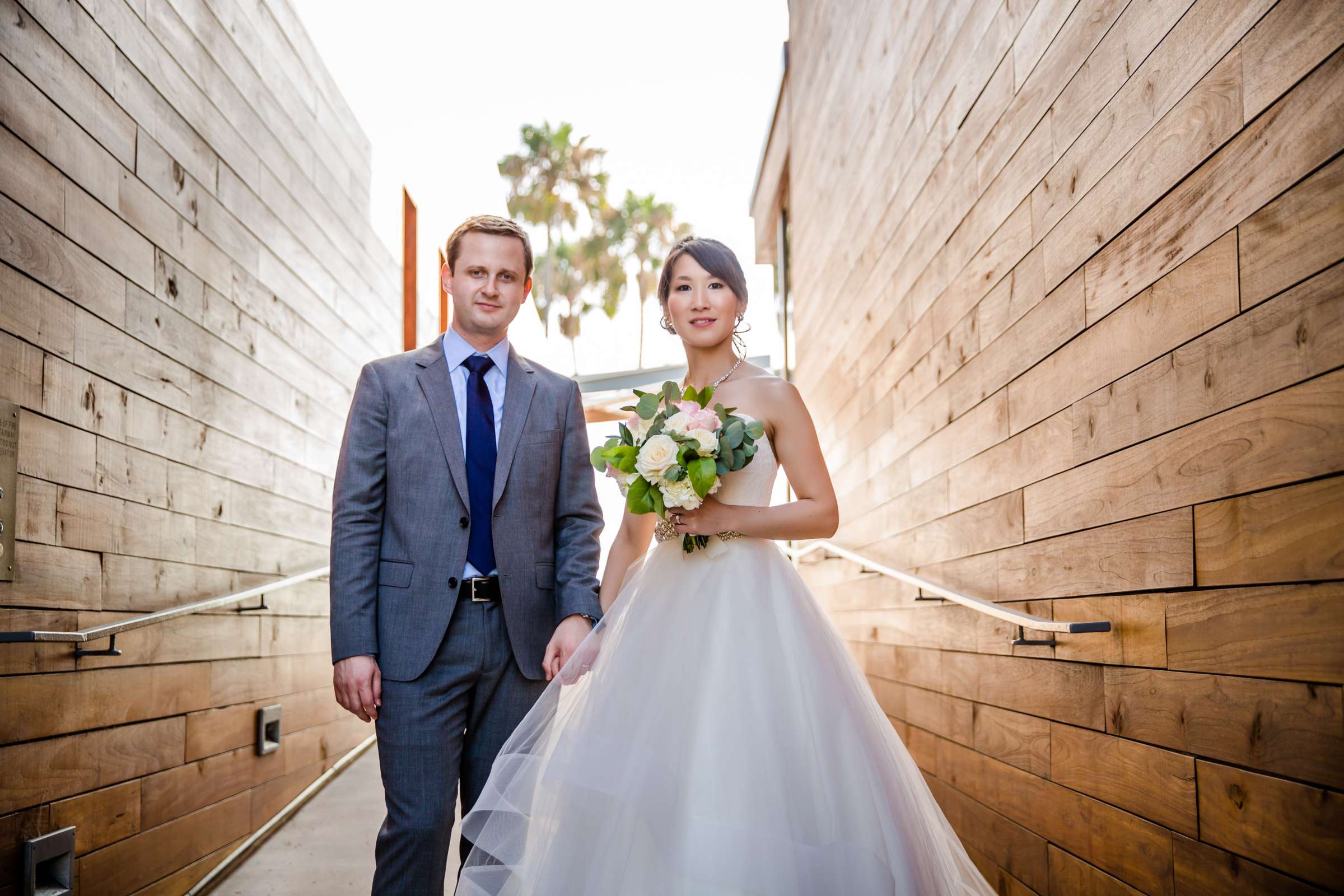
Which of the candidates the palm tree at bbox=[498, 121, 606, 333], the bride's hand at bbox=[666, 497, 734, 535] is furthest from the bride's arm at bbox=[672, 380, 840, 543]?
the palm tree at bbox=[498, 121, 606, 333]

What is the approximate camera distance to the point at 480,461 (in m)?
2.34

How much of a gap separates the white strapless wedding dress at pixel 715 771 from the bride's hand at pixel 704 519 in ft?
0.17

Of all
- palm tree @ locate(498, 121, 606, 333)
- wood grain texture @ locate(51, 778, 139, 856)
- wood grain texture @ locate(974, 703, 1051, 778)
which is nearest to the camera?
wood grain texture @ locate(974, 703, 1051, 778)

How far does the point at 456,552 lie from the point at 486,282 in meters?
0.62

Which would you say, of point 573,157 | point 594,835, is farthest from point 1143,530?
point 573,157

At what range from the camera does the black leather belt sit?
7.38ft

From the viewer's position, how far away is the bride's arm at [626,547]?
2547mm

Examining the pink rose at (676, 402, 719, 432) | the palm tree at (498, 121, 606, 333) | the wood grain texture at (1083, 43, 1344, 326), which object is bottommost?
the pink rose at (676, 402, 719, 432)

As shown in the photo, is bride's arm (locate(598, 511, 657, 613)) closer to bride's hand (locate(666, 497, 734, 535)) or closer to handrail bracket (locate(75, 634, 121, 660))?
bride's hand (locate(666, 497, 734, 535))

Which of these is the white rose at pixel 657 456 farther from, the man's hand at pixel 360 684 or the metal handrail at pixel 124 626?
the metal handrail at pixel 124 626

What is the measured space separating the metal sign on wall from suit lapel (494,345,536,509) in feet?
3.39

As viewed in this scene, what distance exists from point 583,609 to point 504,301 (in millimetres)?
729

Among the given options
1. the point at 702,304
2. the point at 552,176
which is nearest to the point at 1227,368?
the point at 702,304

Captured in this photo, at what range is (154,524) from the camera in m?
3.00
